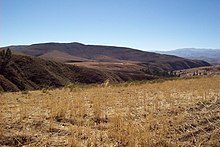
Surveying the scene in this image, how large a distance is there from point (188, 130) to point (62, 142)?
260cm

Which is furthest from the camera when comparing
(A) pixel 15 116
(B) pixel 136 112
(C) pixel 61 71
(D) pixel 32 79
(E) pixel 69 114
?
(C) pixel 61 71

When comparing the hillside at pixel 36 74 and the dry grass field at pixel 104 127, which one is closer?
the dry grass field at pixel 104 127

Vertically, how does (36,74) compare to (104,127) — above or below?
below

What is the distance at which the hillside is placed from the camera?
2354 inches

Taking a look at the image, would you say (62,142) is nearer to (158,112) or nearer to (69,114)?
(69,114)

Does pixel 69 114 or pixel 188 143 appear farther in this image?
pixel 69 114

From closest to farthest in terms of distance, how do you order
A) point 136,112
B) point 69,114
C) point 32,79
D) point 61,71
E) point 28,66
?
point 69,114
point 136,112
point 32,79
point 28,66
point 61,71

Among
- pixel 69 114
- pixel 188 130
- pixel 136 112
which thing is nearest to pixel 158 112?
pixel 136 112

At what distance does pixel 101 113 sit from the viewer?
725 cm

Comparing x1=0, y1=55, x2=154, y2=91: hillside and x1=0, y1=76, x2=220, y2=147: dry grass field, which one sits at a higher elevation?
x1=0, y1=76, x2=220, y2=147: dry grass field

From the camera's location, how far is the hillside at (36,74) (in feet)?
196

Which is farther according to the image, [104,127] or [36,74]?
[36,74]

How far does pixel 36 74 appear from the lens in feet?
229

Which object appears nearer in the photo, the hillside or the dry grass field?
the dry grass field
